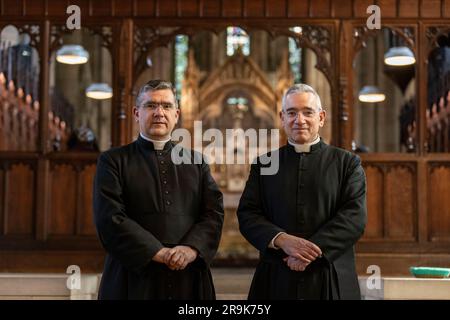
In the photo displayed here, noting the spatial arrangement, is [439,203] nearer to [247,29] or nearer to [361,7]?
[361,7]

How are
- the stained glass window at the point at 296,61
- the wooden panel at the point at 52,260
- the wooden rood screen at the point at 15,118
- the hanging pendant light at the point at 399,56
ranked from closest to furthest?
the wooden panel at the point at 52,260
the wooden rood screen at the point at 15,118
the hanging pendant light at the point at 399,56
the stained glass window at the point at 296,61

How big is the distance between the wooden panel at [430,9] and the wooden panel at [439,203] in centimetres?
165

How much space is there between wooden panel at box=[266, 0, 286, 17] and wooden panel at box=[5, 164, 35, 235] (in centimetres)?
309

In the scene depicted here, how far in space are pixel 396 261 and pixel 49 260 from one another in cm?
357

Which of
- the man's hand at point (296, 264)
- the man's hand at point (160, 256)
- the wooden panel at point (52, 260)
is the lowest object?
the wooden panel at point (52, 260)

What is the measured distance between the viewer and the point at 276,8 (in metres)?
8.73

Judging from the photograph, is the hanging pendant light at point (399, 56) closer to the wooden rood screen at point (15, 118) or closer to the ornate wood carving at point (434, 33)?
the ornate wood carving at point (434, 33)

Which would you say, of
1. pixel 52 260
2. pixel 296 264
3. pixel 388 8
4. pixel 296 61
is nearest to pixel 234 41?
pixel 296 61

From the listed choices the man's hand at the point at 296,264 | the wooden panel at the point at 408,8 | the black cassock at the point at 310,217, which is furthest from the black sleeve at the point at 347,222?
the wooden panel at the point at 408,8

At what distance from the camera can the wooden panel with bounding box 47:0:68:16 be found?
866cm

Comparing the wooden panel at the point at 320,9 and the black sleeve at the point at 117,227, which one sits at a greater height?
the wooden panel at the point at 320,9

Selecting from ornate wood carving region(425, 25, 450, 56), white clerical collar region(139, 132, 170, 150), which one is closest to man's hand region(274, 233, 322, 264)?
white clerical collar region(139, 132, 170, 150)

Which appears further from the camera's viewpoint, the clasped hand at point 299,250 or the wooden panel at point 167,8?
the wooden panel at point 167,8

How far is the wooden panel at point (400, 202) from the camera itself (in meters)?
8.41
